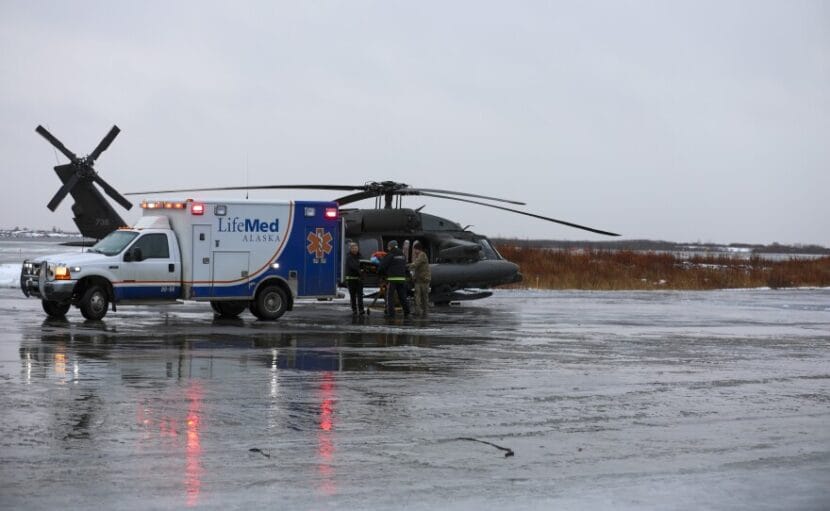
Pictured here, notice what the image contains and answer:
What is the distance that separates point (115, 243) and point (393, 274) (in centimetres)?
632

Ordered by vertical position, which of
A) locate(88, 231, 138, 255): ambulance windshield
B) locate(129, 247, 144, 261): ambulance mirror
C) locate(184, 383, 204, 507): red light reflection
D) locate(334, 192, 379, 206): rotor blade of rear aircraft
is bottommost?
locate(184, 383, 204, 507): red light reflection

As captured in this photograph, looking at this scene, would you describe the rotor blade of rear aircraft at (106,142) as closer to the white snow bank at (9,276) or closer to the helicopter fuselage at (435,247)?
the white snow bank at (9,276)

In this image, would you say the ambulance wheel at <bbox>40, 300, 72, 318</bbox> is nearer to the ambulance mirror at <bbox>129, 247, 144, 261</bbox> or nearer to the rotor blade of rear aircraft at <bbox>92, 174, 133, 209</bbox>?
the ambulance mirror at <bbox>129, 247, 144, 261</bbox>

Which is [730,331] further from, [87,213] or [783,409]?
[87,213]

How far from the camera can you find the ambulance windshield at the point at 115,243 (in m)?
22.6

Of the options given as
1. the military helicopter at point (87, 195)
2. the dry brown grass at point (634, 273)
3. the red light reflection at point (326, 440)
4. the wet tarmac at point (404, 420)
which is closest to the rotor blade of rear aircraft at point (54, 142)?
the military helicopter at point (87, 195)

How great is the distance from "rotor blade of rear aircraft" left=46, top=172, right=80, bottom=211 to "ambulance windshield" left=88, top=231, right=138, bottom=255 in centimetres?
2218

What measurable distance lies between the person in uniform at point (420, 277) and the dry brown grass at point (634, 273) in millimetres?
18228

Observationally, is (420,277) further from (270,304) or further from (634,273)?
(634,273)

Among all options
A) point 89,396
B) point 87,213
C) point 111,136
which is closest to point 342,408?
point 89,396

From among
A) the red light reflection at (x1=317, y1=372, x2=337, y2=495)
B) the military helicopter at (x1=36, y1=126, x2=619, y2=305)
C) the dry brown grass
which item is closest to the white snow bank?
the military helicopter at (x1=36, y1=126, x2=619, y2=305)

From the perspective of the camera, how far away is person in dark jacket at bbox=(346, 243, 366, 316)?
2600cm

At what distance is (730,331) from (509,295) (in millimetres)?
14367

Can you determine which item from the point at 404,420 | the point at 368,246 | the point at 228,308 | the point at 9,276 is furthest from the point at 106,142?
the point at 404,420
